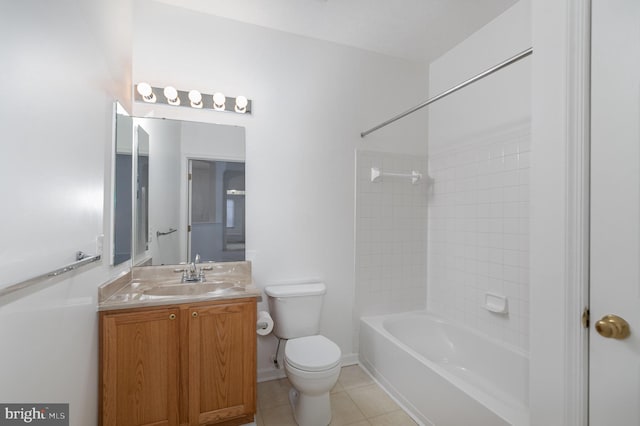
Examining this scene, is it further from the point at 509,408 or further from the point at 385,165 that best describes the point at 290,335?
the point at 385,165

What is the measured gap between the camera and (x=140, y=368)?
1440 millimetres

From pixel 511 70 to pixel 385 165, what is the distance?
109 cm

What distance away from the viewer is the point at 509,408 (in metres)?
1.35

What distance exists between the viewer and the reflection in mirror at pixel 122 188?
158 cm

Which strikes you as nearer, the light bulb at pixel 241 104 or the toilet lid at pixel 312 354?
the toilet lid at pixel 312 354

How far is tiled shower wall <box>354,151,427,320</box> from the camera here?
95.7 inches

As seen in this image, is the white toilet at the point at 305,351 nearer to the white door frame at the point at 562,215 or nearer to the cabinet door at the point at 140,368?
the cabinet door at the point at 140,368

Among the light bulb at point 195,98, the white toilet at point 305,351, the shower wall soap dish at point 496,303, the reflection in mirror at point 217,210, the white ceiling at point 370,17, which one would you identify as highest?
the white ceiling at point 370,17

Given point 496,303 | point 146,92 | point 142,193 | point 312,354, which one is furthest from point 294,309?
point 146,92

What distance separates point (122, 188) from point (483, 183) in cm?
247

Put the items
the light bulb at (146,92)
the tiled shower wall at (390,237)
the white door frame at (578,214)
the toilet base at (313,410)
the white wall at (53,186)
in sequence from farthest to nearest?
the tiled shower wall at (390,237) < the light bulb at (146,92) < the toilet base at (313,410) < the white door frame at (578,214) < the white wall at (53,186)

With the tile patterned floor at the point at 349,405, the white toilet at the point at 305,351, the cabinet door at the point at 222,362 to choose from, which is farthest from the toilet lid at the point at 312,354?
the tile patterned floor at the point at 349,405

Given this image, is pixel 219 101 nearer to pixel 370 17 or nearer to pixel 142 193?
pixel 142 193

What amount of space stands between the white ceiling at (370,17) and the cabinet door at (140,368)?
2.04 metres
